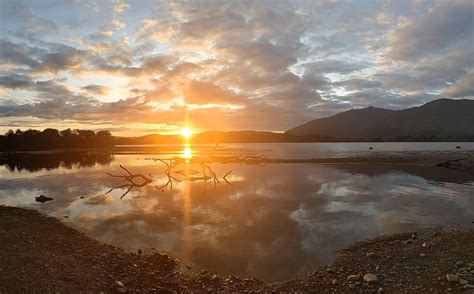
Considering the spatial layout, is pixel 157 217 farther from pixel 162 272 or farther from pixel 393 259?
pixel 393 259

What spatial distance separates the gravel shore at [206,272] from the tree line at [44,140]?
165 m

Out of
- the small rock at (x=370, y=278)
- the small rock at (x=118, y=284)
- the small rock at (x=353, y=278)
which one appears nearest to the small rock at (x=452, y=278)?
the small rock at (x=370, y=278)

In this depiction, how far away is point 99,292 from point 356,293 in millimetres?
8065

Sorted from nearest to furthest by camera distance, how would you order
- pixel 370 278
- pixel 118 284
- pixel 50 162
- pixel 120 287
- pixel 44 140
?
1. pixel 120 287
2. pixel 118 284
3. pixel 370 278
4. pixel 50 162
5. pixel 44 140

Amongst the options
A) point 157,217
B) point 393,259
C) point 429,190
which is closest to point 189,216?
point 157,217

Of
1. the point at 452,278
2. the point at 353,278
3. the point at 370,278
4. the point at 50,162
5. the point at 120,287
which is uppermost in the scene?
the point at 50,162

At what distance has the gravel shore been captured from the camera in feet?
32.3

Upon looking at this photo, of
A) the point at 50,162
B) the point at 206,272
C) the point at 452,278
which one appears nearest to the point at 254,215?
the point at 206,272

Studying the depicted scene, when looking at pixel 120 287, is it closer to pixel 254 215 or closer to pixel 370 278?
pixel 370 278

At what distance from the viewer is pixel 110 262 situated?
1251 cm

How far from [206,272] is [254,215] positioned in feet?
33.1

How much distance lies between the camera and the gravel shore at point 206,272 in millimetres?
9859

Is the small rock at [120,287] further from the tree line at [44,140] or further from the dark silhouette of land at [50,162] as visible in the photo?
the tree line at [44,140]

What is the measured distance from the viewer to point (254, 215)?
2219 centimetres
